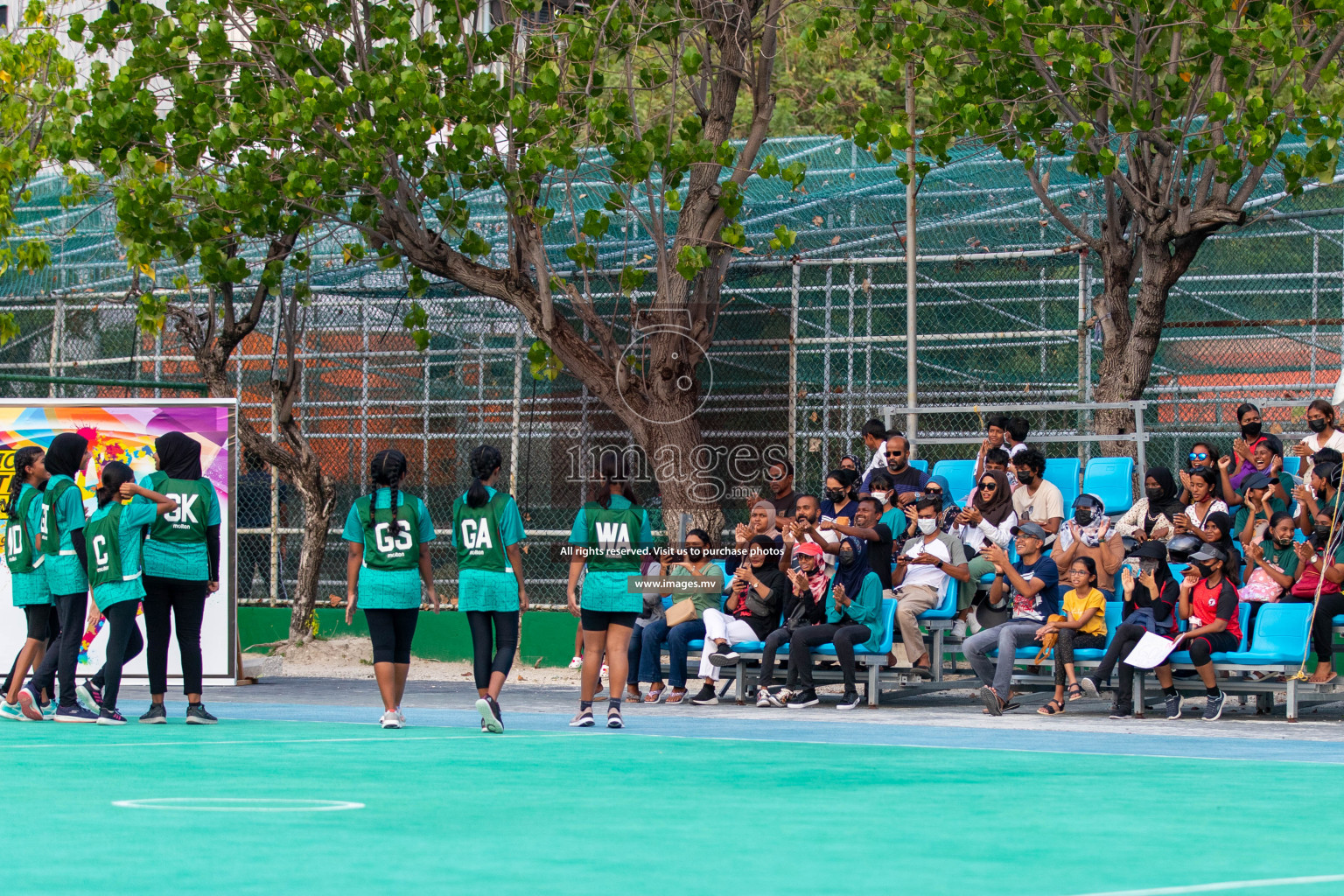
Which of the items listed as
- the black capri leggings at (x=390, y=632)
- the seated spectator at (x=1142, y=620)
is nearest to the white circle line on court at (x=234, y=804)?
the black capri leggings at (x=390, y=632)

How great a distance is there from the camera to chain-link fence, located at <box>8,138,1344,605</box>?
615 inches

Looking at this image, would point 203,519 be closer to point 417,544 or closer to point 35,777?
point 417,544

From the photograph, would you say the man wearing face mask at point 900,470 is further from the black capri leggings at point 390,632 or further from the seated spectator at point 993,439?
the black capri leggings at point 390,632

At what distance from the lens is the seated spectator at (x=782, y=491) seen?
47.3 ft

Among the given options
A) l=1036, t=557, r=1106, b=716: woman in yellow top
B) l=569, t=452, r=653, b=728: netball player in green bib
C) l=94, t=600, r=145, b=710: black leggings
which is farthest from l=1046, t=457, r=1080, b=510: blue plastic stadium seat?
l=94, t=600, r=145, b=710: black leggings

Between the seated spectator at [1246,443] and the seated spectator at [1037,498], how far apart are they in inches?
54.6

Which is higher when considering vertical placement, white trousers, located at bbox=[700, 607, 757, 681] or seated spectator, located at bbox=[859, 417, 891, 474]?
seated spectator, located at bbox=[859, 417, 891, 474]

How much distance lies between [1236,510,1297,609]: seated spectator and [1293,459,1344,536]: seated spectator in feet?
0.54

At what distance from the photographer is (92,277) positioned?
67.9 ft

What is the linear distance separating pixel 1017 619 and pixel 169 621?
6170 millimetres

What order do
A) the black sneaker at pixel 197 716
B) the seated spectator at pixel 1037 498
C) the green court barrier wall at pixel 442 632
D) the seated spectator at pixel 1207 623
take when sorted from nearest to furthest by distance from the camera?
the black sneaker at pixel 197 716
the seated spectator at pixel 1207 623
the seated spectator at pixel 1037 498
the green court barrier wall at pixel 442 632

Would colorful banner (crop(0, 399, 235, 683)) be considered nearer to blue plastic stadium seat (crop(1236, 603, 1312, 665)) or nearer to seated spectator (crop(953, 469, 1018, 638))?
seated spectator (crop(953, 469, 1018, 638))

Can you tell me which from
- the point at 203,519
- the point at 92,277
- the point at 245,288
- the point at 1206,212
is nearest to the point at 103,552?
the point at 203,519

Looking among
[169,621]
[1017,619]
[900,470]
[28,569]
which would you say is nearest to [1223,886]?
[1017,619]
